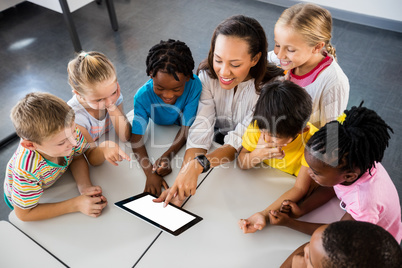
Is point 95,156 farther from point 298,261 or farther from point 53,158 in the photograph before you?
point 298,261

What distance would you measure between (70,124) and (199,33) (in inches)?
94.8

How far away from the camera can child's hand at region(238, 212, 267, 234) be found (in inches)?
42.3

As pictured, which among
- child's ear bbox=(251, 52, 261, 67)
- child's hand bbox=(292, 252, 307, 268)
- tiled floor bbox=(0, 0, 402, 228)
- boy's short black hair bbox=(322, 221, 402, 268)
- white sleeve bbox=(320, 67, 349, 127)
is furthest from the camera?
tiled floor bbox=(0, 0, 402, 228)

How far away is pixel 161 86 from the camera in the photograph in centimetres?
132

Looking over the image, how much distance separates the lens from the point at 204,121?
4.69ft

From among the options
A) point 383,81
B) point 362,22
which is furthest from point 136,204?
point 362,22

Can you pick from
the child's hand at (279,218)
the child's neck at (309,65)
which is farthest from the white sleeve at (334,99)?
the child's hand at (279,218)

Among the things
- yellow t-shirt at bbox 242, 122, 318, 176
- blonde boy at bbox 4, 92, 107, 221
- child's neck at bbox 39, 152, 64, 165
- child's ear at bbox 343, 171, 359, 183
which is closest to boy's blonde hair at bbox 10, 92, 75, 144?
blonde boy at bbox 4, 92, 107, 221

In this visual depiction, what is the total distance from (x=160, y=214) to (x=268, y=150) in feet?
1.56

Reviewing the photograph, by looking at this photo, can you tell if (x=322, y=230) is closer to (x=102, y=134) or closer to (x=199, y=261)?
(x=199, y=261)

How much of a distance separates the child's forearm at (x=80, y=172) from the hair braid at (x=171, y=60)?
18.2 inches

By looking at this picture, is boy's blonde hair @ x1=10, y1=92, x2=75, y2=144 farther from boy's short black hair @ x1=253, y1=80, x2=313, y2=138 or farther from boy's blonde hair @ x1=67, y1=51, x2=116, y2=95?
boy's short black hair @ x1=253, y1=80, x2=313, y2=138

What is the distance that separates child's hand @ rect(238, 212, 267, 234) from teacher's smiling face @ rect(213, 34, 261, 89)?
23.1 inches

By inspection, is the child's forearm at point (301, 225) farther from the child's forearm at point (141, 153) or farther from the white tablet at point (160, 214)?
the child's forearm at point (141, 153)
